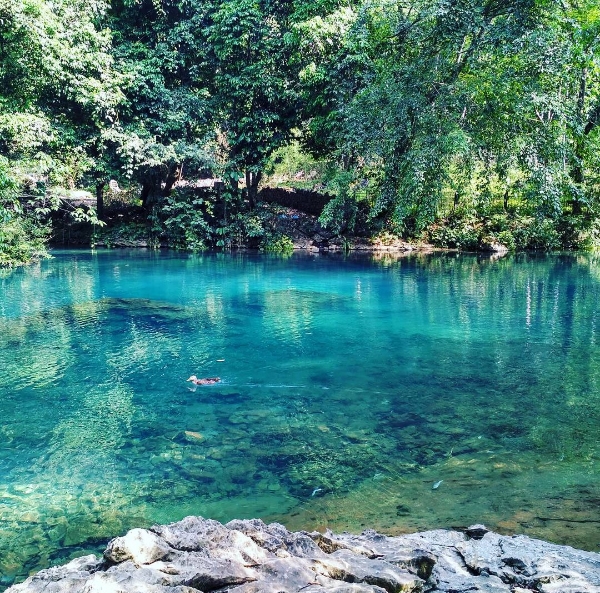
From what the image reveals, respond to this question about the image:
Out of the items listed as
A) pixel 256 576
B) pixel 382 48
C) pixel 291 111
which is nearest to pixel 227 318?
pixel 382 48

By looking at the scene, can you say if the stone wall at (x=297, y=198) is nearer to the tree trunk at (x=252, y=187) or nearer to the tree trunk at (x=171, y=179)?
the tree trunk at (x=252, y=187)

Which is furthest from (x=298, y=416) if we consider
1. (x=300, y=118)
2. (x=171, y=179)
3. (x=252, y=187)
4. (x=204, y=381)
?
(x=171, y=179)

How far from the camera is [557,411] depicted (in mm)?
6113

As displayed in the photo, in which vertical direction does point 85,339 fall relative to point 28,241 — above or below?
below

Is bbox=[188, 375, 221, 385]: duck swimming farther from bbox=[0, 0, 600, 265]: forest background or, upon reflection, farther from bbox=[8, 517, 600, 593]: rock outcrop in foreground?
bbox=[0, 0, 600, 265]: forest background

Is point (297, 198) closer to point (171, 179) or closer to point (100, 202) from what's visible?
point (171, 179)

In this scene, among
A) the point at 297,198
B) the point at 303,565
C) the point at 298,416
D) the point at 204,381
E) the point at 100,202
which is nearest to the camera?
the point at 303,565

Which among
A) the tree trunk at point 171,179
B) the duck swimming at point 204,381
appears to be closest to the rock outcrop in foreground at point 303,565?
the duck swimming at point 204,381

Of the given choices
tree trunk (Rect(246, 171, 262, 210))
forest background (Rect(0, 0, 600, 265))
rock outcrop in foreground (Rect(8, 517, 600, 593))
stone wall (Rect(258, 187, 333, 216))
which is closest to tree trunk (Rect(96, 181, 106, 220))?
forest background (Rect(0, 0, 600, 265))

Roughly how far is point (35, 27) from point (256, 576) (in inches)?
714

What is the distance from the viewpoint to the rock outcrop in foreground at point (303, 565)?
259 cm

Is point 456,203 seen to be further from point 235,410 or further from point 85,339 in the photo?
point 235,410

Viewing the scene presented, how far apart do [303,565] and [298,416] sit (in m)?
3.30

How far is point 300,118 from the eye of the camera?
80.5ft
